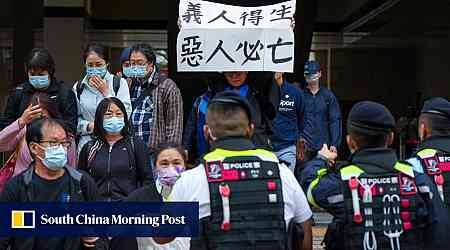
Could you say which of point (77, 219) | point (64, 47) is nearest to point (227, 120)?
point (77, 219)

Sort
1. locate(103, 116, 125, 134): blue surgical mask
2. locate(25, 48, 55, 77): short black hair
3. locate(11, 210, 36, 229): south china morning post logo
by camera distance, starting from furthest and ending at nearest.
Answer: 1. locate(25, 48, 55, 77): short black hair
2. locate(103, 116, 125, 134): blue surgical mask
3. locate(11, 210, 36, 229): south china morning post logo

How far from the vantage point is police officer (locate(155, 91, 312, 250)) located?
3471 mm

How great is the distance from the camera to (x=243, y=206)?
348 cm

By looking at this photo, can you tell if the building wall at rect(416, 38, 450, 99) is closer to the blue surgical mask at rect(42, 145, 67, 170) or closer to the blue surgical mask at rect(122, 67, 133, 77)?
the blue surgical mask at rect(122, 67, 133, 77)

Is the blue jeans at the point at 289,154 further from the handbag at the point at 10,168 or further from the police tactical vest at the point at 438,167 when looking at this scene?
the police tactical vest at the point at 438,167

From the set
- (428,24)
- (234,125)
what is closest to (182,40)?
(234,125)

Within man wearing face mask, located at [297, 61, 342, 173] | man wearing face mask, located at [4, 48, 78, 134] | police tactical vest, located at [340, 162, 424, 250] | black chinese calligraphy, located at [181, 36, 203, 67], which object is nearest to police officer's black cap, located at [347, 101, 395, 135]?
police tactical vest, located at [340, 162, 424, 250]

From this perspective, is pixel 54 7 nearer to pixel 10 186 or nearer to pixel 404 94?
pixel 404 94

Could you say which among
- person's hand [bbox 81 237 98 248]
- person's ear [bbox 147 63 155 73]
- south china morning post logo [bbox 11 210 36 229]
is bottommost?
person's hand [bbox 81 237 98 248]

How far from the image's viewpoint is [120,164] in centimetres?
543

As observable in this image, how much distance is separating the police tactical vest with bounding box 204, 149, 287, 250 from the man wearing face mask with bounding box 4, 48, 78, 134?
2.67m

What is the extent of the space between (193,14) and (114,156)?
49.5 inches

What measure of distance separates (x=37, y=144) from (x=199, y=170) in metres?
1.32

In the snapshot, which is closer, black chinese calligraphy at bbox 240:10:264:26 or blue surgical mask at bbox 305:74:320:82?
black chinese calligraphy at bbox 240:10:264:26
